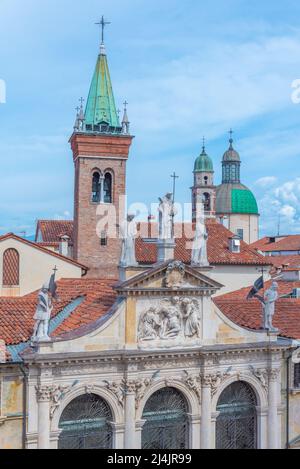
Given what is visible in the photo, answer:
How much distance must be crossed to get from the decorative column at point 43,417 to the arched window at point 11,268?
1289 centimetres

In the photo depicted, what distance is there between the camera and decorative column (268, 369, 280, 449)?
24.3 meters

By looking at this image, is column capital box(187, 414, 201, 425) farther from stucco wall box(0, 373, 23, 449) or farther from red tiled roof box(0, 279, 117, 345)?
stucco wall box(0, 373, 23, 449)

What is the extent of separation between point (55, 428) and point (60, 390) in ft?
3.86

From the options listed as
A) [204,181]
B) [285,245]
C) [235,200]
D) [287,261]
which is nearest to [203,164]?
[204,181]

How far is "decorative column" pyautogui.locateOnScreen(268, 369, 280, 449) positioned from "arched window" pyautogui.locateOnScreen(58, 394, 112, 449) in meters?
6.36

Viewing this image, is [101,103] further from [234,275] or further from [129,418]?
[129,418]

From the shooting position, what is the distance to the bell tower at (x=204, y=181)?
78000 millimetres

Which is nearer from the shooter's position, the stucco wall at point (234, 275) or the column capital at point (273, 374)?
the column capital at point (273, 374)

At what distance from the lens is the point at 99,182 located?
132ft

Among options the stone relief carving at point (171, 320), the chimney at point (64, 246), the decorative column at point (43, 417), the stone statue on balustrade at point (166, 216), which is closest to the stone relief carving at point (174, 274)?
the stone relief carving at point (171, 320)

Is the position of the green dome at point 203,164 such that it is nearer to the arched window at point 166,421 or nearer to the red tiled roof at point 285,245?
the red tiled roof at point 285,245

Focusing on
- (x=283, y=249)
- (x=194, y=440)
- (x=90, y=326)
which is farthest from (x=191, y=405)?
(x=283, y=249)

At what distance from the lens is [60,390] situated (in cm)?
2067

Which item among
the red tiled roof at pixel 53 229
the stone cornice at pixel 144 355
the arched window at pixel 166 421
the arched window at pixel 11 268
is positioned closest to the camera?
the stone cornice at pixel 144 355
